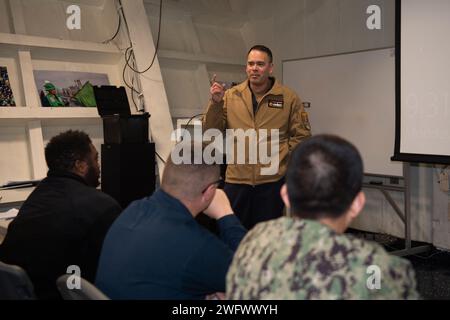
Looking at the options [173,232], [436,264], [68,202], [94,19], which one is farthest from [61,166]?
[436,264]

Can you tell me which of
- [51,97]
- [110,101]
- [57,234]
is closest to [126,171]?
[110,101]

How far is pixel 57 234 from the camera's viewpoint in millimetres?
1688

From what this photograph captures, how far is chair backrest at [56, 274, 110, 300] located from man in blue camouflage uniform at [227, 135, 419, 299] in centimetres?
35

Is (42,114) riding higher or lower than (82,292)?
higher

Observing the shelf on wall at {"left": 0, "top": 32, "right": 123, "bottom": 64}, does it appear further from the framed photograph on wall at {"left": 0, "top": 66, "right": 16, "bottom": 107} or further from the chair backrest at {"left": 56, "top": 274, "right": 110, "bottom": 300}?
the chair backrest at {"left": 56, "top": 274, "right": 110, "bottom": 300}

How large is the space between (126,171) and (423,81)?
2.20 meters

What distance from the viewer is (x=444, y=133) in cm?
310

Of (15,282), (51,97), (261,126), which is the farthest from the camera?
(51,97)

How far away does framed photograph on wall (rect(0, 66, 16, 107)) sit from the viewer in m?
3.31

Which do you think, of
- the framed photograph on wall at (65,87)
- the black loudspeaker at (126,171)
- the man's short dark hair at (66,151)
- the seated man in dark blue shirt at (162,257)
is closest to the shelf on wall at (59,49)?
the framed photograph on wall at (65,87)

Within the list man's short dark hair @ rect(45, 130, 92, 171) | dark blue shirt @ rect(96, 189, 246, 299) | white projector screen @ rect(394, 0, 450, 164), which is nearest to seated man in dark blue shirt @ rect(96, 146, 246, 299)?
dark blue shirt @ rect(96, 189, 246, 299)

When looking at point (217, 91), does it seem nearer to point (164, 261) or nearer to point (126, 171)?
point (126, 171)
